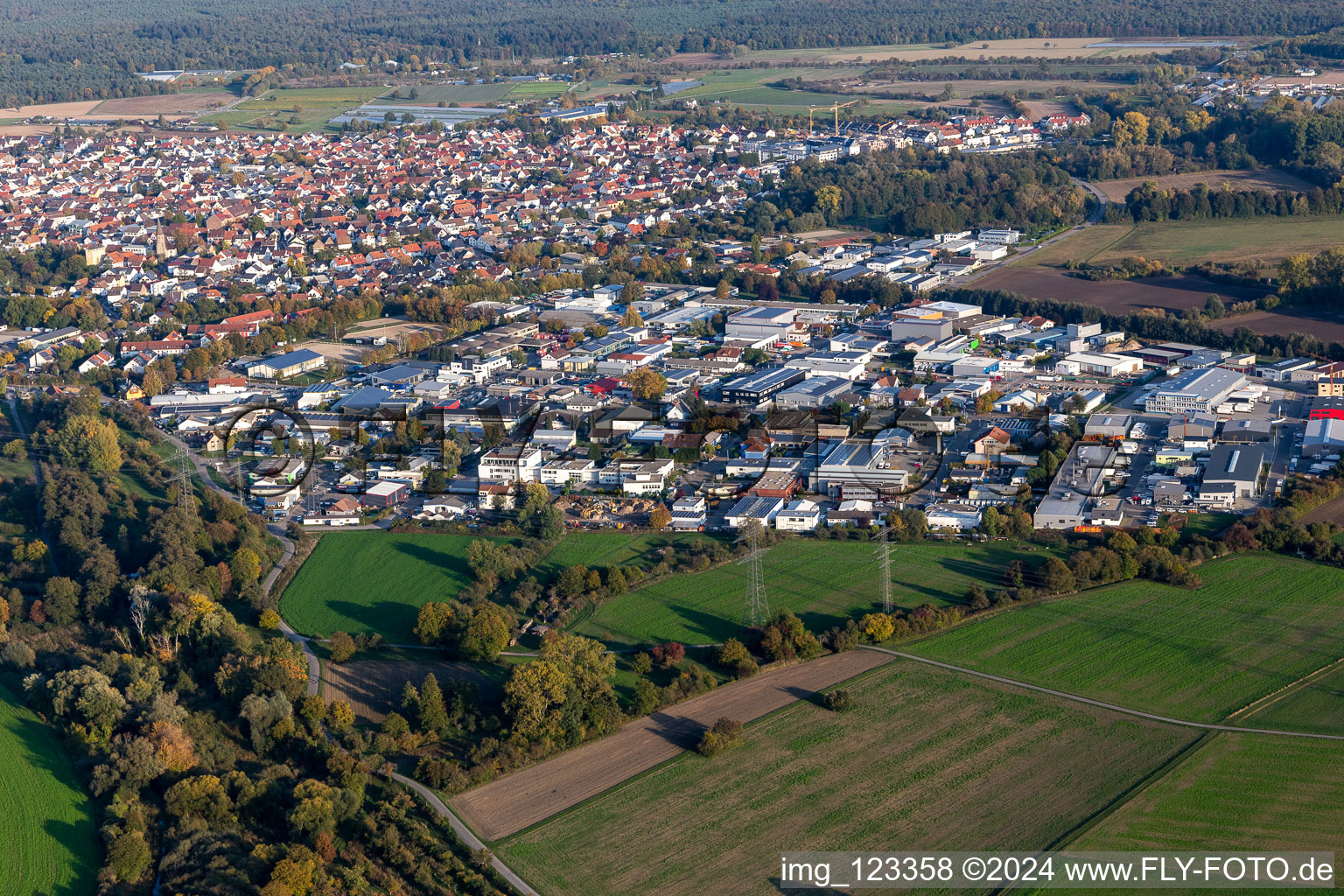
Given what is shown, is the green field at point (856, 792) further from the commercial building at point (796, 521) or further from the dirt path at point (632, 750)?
the commercial building at point (796, 521)

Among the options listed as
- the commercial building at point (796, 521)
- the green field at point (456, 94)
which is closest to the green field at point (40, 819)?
the commercial building at point (796, 521)

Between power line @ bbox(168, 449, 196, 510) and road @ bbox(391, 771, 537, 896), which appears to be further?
power line @ bbox(168, 449, 196, 510)

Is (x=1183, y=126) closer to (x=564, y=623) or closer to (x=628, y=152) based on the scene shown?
(x=628, y=152)

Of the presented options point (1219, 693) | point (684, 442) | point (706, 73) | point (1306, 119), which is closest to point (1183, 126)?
point (1306, 119)

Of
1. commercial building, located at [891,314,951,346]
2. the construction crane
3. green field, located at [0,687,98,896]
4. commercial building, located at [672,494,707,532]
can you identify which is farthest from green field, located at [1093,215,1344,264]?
green field, located at [0,687,98,896]

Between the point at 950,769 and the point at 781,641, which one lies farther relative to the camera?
the point at 781,641

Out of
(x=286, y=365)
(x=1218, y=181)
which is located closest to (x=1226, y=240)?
(x=1218, y=181)

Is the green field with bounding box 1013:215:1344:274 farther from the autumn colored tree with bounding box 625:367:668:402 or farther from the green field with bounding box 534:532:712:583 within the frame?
the green field with bounding box 534:532:712:583
